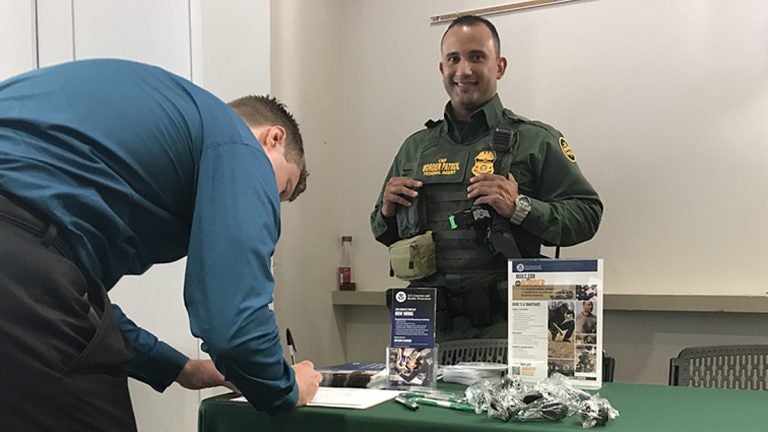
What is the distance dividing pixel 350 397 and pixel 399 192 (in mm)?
976

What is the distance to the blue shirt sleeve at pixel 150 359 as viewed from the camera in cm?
129

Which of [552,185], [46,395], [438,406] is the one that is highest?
[552,185]

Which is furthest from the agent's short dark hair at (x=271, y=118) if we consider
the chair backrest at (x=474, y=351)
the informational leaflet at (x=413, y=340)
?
the chair backrest at (x=474, y=351)

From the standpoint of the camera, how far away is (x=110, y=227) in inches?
38.4

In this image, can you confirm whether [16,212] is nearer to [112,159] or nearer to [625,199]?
[112,159]

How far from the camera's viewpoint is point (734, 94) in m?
2.45

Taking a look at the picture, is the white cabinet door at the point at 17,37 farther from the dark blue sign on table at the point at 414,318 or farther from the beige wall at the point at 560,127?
the dark blue sign on table at the point at 414,318

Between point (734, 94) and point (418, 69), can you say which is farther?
point (418, 69)

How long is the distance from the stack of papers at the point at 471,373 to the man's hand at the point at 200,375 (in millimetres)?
415

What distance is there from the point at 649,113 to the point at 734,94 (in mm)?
277

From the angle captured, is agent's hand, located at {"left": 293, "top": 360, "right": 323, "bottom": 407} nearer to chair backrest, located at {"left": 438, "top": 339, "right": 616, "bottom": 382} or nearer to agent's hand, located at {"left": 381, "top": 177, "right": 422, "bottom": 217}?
chair backrest, located at {"left": 438, "top": 339, "right": 616, "bottom": 382}

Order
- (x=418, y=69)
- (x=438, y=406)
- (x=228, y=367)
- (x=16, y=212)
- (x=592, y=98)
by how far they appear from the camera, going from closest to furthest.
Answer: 1. (x=16, y=212)
2. (x=228, y=367)
3. (x=438, y=406)
4. (x=592, y=98)
5. (x=418, y=69)

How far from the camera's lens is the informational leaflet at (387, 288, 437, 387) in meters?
1.32

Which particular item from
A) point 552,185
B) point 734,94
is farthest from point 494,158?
point 734,94
